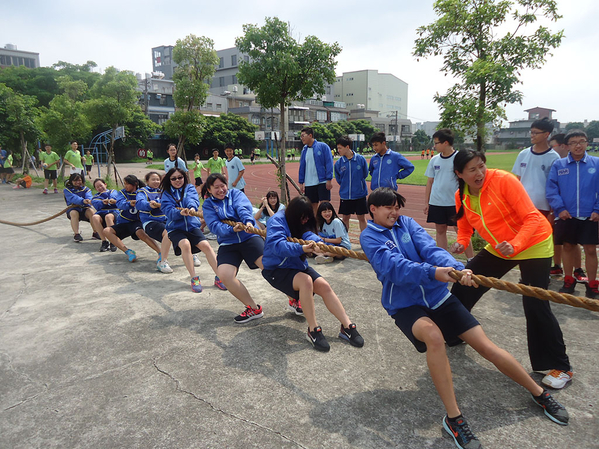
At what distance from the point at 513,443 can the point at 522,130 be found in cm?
10003

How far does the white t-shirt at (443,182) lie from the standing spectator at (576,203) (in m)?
1.18

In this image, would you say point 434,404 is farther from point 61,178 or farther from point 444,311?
point 61,178

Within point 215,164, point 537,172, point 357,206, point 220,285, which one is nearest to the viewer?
point 537,172

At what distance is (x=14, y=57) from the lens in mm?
75062

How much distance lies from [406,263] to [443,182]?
337 centimetres

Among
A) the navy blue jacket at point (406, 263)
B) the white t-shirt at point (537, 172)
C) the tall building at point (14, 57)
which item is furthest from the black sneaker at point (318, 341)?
the tall building at point (14, 57)

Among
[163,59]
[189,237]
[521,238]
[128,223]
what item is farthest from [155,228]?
[163,59]

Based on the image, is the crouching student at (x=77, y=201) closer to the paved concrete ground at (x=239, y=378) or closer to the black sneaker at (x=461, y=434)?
the paved concrete ground at (x=239, y=378)

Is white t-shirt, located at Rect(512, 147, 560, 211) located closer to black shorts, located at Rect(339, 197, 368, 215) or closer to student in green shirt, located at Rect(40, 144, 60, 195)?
black shorts, located at Rect(339, 197, 368, 215)

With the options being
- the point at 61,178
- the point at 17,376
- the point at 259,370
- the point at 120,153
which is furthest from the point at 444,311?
the point at 120,153

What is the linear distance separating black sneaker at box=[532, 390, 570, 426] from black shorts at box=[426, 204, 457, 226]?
10.4ft

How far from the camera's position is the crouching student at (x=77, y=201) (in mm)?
7844

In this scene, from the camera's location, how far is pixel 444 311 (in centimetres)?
258

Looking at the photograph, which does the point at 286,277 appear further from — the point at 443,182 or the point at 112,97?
the point at 112,97
